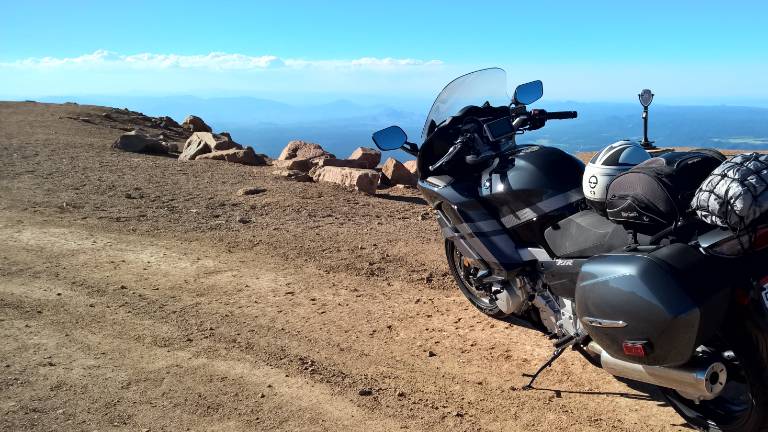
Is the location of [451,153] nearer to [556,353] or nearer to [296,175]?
[556,353]

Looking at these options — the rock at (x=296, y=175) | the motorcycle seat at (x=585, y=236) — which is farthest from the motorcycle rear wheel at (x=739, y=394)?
the rock at (x=296, y=175)

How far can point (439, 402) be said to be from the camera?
4.05m

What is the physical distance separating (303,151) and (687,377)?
12.1 metres

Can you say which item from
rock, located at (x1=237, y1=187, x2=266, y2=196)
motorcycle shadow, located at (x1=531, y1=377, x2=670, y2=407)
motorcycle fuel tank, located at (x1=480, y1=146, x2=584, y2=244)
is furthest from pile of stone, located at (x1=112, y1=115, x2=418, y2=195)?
motorcycle shadow, located at (x1=531, y1=377, x2=670, y2=407)

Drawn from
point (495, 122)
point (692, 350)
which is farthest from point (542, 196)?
point (692, 350)

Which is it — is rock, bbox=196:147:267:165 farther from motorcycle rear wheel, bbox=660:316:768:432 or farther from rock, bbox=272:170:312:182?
motorcycle rear wheel, bbox=660:316:768:432

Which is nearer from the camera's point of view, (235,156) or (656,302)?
(656,302)

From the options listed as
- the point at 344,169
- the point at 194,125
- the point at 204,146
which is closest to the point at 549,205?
the point at 344,169

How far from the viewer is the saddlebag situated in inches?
118

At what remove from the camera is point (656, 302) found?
309cm

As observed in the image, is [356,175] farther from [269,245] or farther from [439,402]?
[439,402]

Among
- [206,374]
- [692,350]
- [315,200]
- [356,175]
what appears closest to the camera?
[692,350]

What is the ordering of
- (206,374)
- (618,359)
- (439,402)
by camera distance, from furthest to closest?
1. (206,374)
2. (439,402)
3. (618,359)

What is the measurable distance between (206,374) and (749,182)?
11.4 feet
